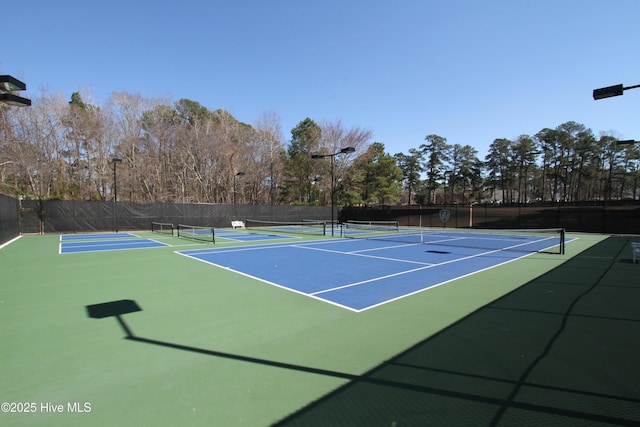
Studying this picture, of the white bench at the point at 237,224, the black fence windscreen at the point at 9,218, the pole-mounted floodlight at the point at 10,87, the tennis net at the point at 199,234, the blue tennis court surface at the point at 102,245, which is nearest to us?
the pole-mounted floodlight at the point at 10,87

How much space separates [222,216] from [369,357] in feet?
84.2

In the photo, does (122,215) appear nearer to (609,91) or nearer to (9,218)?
(9,218)

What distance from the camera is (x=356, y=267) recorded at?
8.83 meters

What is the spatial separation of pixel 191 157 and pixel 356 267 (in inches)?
1288

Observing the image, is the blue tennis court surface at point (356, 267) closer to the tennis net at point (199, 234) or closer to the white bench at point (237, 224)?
the tennis net at point (199, 234)

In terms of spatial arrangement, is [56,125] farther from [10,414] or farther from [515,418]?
[515,418]

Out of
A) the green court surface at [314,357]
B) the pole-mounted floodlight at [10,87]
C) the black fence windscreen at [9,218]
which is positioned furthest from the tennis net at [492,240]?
the black fence windscreen at [9,218]

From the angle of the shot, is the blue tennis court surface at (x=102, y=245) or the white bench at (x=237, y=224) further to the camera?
the white bench at (x=237, y=224)

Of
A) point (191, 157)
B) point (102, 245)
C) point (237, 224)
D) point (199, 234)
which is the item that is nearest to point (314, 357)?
point (102, 245)

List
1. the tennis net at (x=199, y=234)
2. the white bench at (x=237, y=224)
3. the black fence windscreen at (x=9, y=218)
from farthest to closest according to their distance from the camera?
the white bench at (x=237, y=224) < the tennis net at (x=199, y=234) < the black fence windscreen at (x=9, y=218)

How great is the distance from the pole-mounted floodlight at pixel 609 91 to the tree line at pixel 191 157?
1698cm

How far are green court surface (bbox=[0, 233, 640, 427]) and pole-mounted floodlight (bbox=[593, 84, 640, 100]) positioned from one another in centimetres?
418

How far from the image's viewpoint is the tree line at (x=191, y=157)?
26750mm

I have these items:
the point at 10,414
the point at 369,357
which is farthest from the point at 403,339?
the point at 10,414
